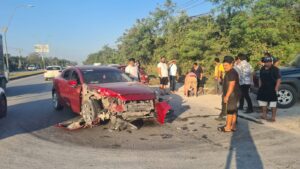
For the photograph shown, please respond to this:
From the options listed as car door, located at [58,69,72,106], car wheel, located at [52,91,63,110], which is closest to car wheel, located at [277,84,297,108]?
car door, located at [58,69,72,106]

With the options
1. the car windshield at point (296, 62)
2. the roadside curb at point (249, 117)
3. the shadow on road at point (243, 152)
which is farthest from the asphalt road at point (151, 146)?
the car windshield at point (296, 62)

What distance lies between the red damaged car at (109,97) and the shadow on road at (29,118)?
0.83 metres

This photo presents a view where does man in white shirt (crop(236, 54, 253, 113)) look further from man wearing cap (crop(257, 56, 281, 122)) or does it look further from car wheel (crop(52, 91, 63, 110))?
car wheel (crop(52, 91, 63, 110))

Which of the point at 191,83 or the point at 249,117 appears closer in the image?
the point at 249,117

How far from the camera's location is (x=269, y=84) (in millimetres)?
9766

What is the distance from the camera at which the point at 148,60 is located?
49781 mm

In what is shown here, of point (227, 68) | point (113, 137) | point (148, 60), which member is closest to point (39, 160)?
point (113, 137)

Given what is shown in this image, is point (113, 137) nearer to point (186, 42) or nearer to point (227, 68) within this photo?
point (227, 68)

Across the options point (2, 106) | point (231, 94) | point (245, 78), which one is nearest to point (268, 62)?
point (245, 78)

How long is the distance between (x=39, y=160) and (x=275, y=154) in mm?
4160

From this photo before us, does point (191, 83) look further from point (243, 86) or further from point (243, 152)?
point (243, 152)

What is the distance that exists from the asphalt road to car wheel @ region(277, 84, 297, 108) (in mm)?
2554

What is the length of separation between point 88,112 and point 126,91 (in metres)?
1.27

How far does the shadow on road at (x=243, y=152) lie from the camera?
19.7 ft
